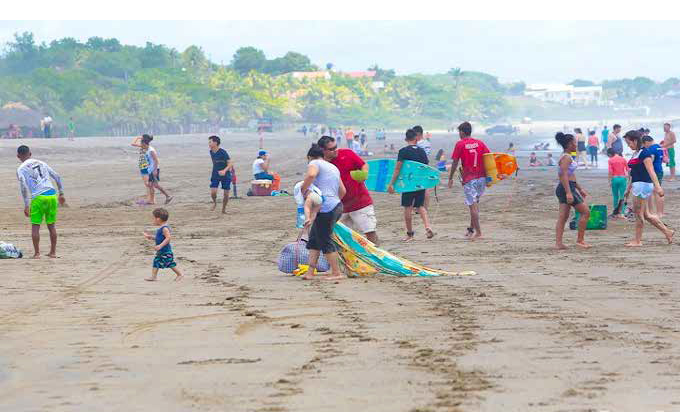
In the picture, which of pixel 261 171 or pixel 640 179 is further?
pixel 261 171

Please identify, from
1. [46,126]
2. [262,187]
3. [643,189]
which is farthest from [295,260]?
[46,126]

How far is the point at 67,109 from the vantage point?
3228 inches

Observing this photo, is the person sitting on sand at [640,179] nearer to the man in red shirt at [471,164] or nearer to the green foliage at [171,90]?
the man in red shirt at [471,164]

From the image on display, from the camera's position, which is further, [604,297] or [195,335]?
[604,297]

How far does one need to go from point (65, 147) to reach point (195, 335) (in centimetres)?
4196

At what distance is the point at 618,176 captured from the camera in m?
16.1

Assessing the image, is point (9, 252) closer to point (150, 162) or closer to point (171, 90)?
point (150, 162)

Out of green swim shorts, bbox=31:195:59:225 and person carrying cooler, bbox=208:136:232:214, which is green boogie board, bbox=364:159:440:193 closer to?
green swim shorts, bbox=31:195:59:225

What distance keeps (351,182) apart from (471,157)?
8.08 feet

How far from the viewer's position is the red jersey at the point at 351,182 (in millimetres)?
11836

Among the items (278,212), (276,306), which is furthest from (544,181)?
(276,306)

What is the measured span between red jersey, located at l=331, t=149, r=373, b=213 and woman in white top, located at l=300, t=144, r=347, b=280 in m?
1.31

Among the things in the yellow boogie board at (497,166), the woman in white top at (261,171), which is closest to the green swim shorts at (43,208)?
the yellow boogie board at (497,166)

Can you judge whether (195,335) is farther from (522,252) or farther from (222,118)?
(222,118)
